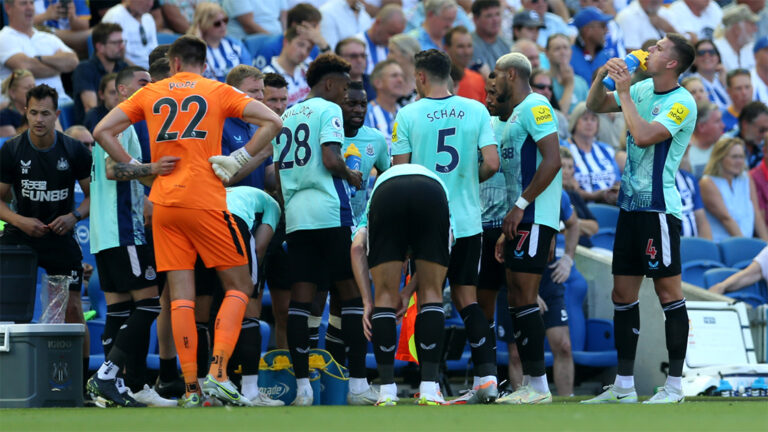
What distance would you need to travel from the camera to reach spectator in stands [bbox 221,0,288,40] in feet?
43.9

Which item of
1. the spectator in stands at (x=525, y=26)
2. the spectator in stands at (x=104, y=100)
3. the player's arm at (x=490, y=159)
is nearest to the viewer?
the player's arm at (x=490, y=159)

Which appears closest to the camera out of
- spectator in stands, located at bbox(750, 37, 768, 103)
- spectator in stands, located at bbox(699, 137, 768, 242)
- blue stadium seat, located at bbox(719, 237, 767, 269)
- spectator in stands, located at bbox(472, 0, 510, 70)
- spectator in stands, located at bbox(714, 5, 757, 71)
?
blue stadium seat, located at bbox(719, 237, 767, 269)

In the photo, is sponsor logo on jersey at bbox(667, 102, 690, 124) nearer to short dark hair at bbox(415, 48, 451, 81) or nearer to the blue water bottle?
the blue water bottle

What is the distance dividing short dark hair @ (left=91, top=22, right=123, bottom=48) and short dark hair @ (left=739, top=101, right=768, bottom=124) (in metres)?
7.47

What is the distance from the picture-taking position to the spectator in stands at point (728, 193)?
12.7 meters

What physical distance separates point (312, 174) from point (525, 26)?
7379mm

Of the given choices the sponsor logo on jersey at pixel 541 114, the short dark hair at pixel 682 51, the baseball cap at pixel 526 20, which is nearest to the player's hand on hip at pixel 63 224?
the sponsor logo on jersey at pixel 541 114

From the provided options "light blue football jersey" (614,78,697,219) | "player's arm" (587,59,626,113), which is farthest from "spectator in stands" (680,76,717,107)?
"light blue football jersey" (614,78,697,219)

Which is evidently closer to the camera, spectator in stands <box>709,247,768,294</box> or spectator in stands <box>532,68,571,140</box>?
spectator in stands <box>709,247,768,294</box>

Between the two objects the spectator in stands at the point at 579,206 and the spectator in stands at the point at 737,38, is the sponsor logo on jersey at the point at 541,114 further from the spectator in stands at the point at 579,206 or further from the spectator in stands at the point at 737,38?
the spectator in stands at the point at 737,38

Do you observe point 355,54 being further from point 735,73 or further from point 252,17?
point 735,73

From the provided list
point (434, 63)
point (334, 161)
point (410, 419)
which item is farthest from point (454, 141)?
point (410, 419)

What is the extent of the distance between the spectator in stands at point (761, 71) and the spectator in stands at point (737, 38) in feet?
1.68

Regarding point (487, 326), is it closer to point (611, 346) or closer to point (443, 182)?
point (443, 182)
